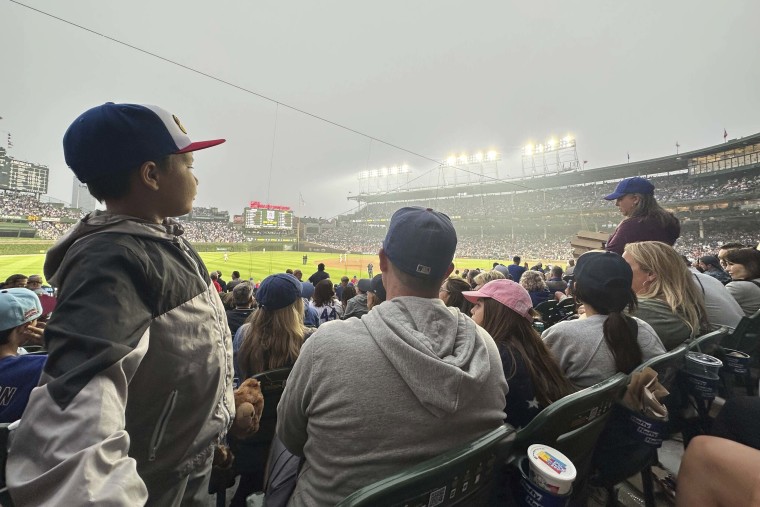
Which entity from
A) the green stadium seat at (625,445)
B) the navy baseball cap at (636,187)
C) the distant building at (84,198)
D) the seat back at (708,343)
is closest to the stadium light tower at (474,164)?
the distant building at (84,198)

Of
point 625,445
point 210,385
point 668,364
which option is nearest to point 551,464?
point 625,445

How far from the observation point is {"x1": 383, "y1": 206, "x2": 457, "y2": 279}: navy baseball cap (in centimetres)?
133

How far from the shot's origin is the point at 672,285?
2.76 m

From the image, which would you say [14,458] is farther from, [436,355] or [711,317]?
[711,317]

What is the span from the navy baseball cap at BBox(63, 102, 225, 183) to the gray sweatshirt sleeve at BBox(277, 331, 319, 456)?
0.93m

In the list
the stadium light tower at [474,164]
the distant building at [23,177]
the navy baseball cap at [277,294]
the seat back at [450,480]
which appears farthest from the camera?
the stadium light tower at [474,164]

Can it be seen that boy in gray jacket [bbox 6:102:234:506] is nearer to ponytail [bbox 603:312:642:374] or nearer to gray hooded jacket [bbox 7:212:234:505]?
gray hooded jacket [bbox 7:212:234:505]

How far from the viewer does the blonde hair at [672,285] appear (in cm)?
266

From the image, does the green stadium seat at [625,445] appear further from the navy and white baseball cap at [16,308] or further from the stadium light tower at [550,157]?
the stadium light tower at [550,157]

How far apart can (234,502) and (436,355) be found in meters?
2.17

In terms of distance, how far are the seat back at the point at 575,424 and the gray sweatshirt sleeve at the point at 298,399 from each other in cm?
83

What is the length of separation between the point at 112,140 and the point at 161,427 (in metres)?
1.00

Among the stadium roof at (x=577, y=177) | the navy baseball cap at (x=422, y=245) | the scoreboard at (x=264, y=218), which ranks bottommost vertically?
the navy baseball cap at (x=422, y=245)

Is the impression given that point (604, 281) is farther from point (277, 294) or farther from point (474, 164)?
point (474, 164)
